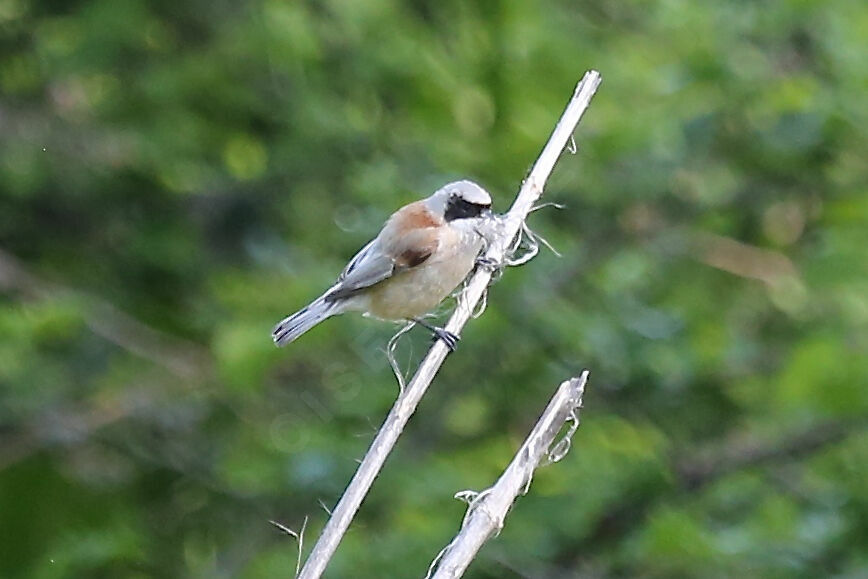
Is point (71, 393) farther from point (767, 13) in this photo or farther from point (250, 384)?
point (767, 13)

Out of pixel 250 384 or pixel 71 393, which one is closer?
pixel 250 384

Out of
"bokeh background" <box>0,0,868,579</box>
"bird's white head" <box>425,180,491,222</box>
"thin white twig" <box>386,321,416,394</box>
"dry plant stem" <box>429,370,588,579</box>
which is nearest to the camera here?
"dry plant stem" <box>429,370,588,579</box>

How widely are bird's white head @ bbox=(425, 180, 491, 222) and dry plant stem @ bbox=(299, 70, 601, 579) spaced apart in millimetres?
147

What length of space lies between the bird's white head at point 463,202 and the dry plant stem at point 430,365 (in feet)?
0.48

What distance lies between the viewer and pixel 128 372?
5.82 m

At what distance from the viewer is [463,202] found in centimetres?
351

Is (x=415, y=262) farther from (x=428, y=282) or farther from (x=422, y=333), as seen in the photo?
(x=422, y=333)

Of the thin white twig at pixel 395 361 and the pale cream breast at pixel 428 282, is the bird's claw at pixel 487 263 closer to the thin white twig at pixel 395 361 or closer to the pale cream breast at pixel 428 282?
the pale cream breast at pixel 428 282

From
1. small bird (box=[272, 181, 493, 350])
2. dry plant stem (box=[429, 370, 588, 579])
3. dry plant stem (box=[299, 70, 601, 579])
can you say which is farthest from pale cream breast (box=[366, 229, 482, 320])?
dry plant stem (box=[429, 370, 588, 579])

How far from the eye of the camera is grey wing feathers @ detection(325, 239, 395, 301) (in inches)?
144

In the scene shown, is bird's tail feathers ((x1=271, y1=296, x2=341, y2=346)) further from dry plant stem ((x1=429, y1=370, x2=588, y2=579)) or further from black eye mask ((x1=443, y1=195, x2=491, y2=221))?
dry plant stem ((x1=429, y1=370, x2=588, y2=579))

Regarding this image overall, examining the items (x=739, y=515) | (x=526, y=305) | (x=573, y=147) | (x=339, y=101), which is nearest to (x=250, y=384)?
(x=526, y=305)

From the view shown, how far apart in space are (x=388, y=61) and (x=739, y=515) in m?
2.07

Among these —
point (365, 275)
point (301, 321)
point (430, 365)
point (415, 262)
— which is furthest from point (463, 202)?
point (430, 365)
